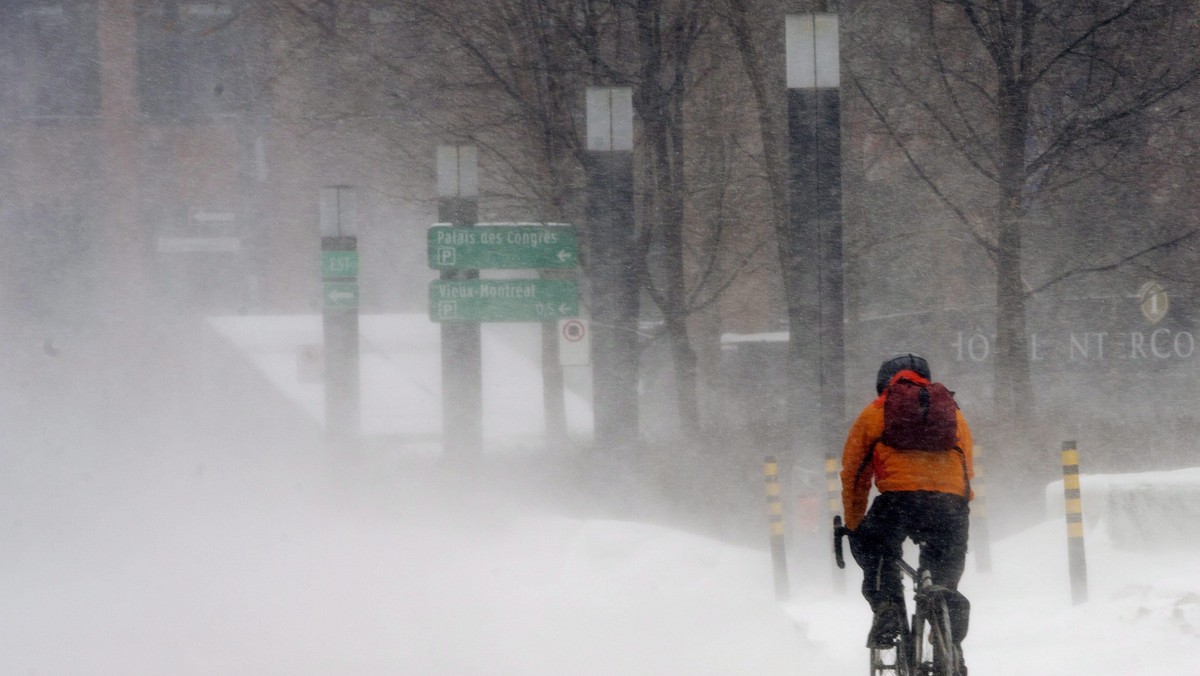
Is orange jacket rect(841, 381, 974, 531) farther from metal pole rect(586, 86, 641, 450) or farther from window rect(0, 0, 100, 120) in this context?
window rect(0, 0, 100, 120)

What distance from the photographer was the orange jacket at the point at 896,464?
596cm

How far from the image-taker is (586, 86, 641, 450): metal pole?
49.7 ft

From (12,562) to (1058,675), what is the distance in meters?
9.67

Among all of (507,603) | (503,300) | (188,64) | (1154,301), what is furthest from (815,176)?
(188,64)

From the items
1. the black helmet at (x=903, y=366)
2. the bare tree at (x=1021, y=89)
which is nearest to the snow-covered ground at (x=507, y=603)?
the black helmet at (x=903, y=366)

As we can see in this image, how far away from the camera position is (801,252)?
519 inches

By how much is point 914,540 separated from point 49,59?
3879 cm

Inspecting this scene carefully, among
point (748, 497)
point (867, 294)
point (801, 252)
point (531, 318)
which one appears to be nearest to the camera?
point (801, 252)

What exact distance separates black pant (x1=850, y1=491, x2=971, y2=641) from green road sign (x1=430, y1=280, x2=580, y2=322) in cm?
1024

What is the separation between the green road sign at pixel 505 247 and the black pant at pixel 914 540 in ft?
34.2

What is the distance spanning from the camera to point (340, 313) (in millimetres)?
19531

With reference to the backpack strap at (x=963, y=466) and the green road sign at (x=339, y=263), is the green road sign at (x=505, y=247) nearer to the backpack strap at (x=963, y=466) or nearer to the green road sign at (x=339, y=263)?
the green road sign at (x=339, y=263)

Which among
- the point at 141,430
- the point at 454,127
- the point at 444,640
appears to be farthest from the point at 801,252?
the point at 141,430

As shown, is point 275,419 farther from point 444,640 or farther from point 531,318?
point 444,640
